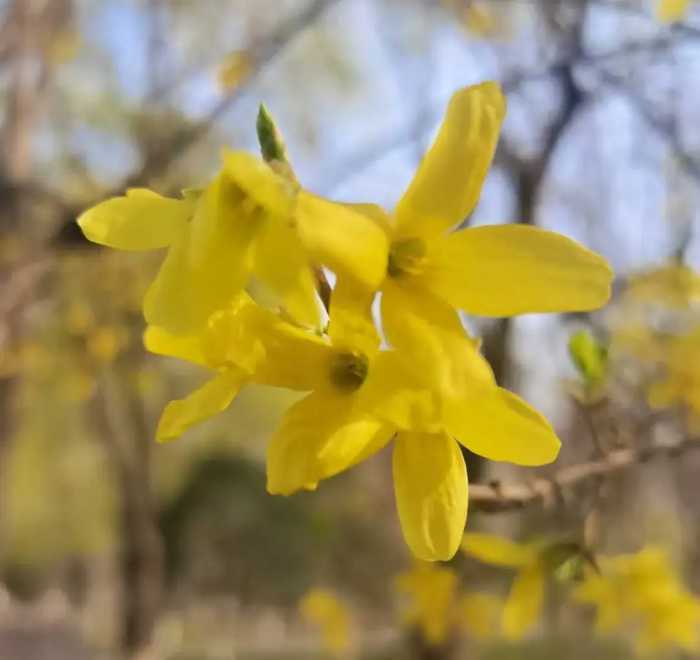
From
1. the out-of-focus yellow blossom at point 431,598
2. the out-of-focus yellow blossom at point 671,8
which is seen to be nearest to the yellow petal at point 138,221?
the out-of-focus yellow blossom at point 671,8

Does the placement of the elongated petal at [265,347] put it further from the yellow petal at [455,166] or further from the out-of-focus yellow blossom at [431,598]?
the out-of-focus yellow blossom at [431,598]

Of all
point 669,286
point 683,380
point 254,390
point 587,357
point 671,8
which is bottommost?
point 254,390

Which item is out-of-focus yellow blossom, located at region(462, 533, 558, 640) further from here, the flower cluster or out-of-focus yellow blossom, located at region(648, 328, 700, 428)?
out-of-focus yellow blossom, located at region(648, 328, 700, 428)

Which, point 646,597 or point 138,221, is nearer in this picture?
point 138,221

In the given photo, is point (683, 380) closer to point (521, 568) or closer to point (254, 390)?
point (521, 568)

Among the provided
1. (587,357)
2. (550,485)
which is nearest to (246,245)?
(550,485)

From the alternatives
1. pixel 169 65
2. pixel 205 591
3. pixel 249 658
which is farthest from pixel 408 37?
pixel 205 591

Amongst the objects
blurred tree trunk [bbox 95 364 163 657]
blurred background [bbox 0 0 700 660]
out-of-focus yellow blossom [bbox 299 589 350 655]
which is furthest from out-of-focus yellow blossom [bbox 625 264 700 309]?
blurred tree trunk [bbox 95 364 163 657]
